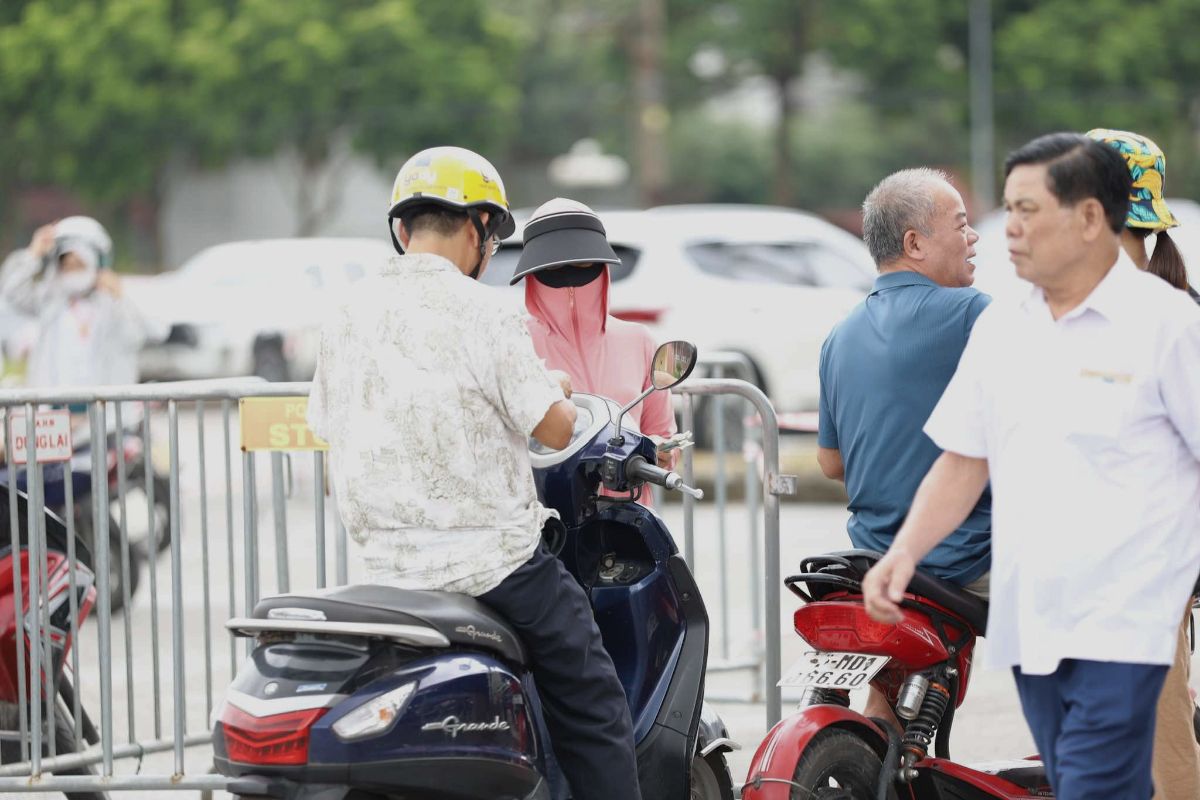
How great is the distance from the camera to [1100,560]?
3230 mm

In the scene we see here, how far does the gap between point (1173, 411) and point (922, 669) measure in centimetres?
112

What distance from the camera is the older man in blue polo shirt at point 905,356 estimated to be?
407 centimetres

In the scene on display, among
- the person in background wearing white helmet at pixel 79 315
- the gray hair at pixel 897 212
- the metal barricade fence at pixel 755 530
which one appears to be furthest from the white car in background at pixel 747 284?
the gray hair at pixel 897 212

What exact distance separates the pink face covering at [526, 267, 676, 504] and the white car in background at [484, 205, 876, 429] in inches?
334

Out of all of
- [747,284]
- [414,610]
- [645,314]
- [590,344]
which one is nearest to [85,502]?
[590,344]

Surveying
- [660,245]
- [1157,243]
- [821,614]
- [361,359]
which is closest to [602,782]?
[821,614]

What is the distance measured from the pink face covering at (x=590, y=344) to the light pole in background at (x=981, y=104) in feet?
111

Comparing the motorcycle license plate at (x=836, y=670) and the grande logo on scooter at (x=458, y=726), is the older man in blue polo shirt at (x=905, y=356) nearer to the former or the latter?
the motorcycle license plate at (x=836, y=670)

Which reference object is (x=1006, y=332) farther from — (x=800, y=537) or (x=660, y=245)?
(x=660, y=245)

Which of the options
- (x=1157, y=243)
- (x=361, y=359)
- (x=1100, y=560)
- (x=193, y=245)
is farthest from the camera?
(x=193, y=245)

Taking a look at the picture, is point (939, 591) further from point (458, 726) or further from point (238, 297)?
point (238, 297)

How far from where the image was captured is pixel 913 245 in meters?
4.17

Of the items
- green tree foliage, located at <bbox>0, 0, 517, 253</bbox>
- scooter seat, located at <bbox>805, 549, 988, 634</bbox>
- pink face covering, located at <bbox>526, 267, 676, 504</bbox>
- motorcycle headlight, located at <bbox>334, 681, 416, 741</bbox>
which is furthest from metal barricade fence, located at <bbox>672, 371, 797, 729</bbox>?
green tree foliage, located at <bbox>0, 0, 517, 253</bbox>

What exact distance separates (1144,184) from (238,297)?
56.2 feet
